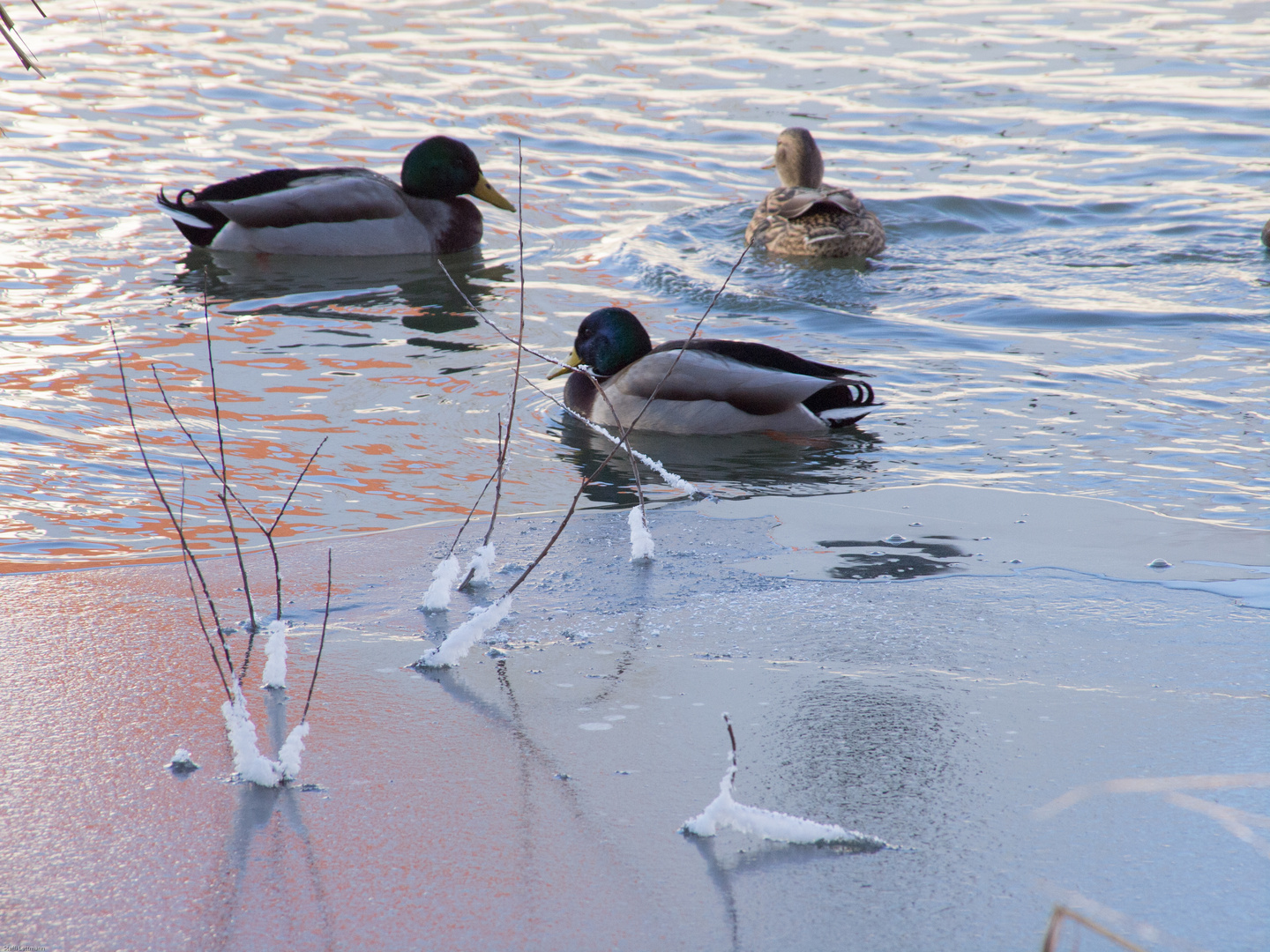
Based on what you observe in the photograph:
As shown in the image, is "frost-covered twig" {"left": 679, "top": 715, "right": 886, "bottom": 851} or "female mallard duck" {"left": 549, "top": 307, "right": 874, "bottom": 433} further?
"female mallard duck" {"left": 549, "top": 307, "right": 874, "bottom": 433}

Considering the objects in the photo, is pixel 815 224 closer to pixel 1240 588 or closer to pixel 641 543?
pixel 641 543

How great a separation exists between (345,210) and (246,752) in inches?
293

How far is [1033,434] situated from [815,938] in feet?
13.4

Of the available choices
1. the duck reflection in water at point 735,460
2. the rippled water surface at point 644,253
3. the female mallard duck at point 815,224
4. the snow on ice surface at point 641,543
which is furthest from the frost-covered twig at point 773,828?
the female mallard duck at point 815,224

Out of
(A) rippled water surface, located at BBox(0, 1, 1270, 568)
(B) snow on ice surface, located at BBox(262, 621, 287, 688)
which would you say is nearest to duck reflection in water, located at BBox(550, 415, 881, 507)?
(A) rippled water surface, located at BBox(0, 1, 1270, 568)

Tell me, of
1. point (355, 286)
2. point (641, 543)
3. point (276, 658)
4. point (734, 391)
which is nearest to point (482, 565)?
point (641, 543)

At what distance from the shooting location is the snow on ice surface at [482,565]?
407cm

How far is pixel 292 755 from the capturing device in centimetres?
285

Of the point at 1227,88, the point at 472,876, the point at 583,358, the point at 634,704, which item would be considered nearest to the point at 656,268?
the point at 583,358

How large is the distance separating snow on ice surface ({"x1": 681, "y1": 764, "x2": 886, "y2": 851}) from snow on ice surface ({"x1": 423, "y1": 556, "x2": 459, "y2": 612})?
1.44 metres

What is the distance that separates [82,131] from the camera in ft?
39.6

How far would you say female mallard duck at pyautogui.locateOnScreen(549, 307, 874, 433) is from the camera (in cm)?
635

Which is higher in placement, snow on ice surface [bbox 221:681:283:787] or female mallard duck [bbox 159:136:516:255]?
snow on ice surface [bbox 221:681:283:787]

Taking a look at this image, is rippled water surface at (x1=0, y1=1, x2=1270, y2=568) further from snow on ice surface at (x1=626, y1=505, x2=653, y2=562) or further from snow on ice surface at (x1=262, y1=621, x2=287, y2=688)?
snow on ice surface at (x1=262, y1=621, x2=287, y2=688)
